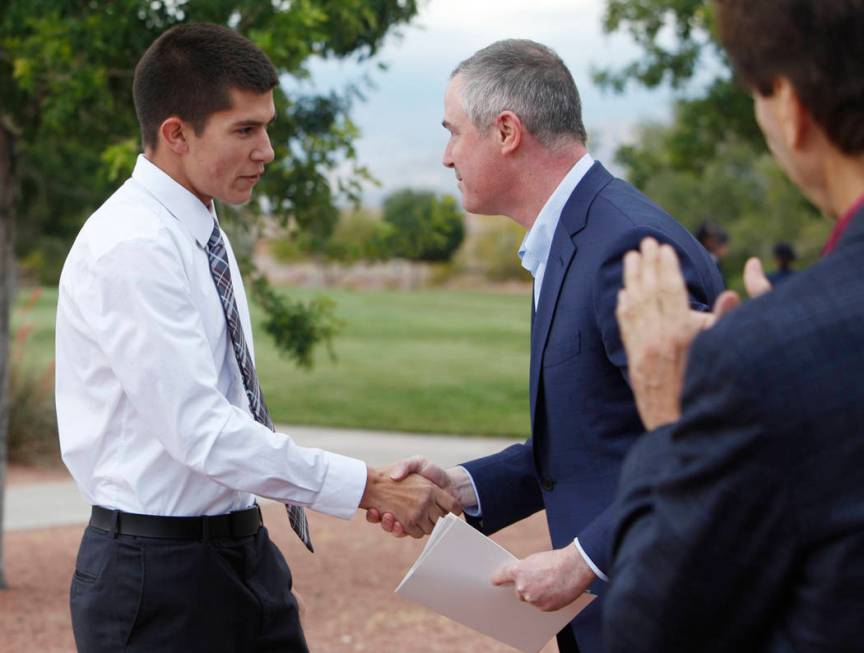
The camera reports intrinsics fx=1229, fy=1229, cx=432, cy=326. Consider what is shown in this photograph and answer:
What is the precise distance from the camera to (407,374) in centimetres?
2227

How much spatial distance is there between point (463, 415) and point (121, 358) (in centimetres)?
1334

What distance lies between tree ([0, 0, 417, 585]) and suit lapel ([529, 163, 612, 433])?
263 cm

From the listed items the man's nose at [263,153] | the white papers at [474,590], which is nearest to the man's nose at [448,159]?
the man's nose at [263,153]

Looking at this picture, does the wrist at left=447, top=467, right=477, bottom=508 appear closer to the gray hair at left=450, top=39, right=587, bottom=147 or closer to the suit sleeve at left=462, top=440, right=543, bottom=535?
the suit sleeve at left=462, top=440, right=543, bottom=535

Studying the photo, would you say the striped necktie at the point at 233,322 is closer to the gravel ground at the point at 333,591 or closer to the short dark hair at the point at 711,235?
the gravel ground at the point at 333,591

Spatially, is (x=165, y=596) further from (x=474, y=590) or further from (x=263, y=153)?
(x=263, y=153)

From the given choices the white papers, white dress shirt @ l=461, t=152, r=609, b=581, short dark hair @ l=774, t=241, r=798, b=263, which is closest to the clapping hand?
the white papers

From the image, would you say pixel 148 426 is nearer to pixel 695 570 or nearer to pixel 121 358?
pixel 121 358

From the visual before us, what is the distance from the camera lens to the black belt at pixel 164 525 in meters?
3.13

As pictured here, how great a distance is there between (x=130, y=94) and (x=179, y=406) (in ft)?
12.6

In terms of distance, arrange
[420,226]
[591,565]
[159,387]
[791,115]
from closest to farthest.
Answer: [791,115], [591,565], [159,387], [420,226]

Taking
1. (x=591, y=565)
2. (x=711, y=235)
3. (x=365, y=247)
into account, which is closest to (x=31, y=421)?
(x=365, y=247)

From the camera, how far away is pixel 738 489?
60.2 inches

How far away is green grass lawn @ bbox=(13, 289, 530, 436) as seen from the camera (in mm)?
15883
